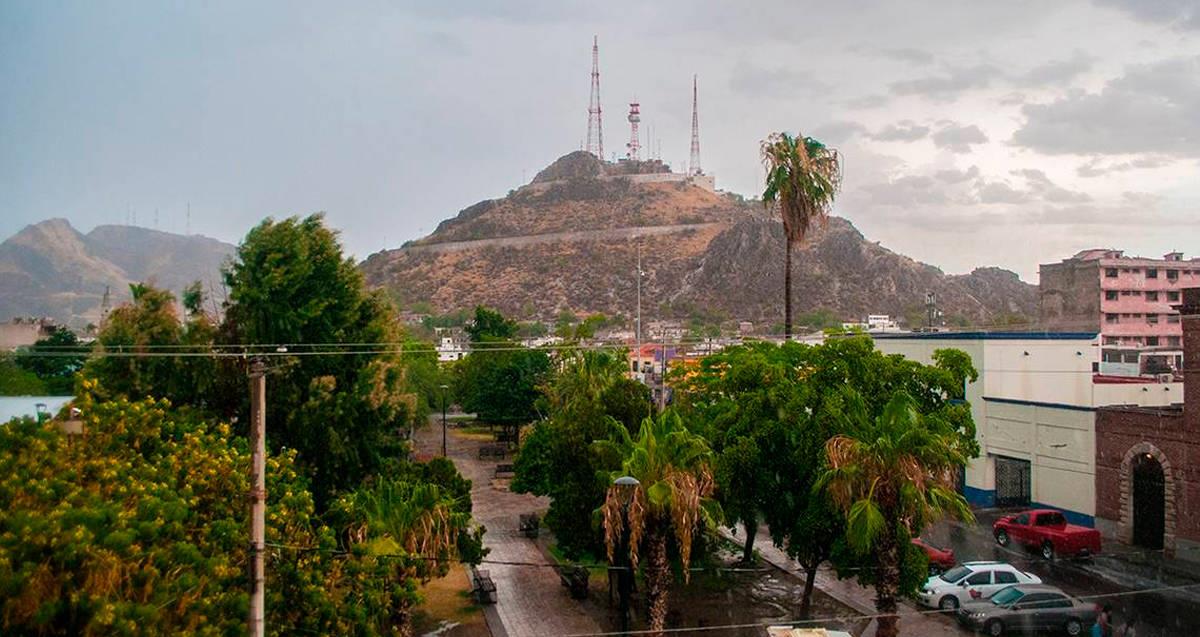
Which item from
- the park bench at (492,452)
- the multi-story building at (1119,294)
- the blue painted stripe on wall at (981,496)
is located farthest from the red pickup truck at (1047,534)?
the multi-story building at (1119,294)

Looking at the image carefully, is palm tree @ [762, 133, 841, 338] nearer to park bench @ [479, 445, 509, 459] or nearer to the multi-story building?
park bench @ [479, 445, 509, 459]

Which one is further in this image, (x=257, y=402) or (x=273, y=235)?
(x=273, y=235)

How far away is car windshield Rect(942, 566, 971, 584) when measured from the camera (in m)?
22.8

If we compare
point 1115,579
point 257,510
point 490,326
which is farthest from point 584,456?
point 490,326

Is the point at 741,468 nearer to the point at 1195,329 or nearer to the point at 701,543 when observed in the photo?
the point at 701,543

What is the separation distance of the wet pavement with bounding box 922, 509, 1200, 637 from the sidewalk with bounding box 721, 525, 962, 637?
97.2 inches

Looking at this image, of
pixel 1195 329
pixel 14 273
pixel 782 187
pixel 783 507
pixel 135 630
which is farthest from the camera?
pixel 14 273

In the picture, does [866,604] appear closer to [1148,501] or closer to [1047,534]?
[1047,534]

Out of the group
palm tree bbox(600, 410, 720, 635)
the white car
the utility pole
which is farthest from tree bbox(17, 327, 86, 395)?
the white car

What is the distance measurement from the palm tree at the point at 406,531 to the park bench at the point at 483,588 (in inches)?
157

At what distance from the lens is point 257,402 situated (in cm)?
1102

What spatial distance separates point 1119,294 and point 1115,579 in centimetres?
6028

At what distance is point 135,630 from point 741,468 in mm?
13813

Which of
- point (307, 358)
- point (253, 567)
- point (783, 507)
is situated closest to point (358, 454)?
point (307, 358)
